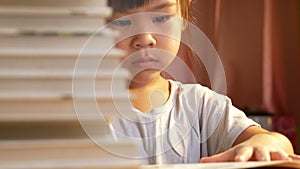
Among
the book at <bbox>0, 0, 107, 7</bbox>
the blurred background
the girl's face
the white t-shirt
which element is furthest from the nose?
the blurred background

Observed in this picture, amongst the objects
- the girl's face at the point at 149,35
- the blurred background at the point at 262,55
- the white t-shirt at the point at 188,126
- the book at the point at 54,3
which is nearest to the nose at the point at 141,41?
the girl's face at the point at 149,35

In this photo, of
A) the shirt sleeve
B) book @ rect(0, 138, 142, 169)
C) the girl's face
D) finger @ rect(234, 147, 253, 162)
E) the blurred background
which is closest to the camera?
book @ rect(0, 138, 142, 169)

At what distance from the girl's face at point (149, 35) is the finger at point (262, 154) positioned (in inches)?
5.1

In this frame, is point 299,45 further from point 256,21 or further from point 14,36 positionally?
A: point 14,36

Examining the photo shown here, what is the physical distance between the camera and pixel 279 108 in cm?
194

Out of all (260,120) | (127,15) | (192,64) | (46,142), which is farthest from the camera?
(260,120)

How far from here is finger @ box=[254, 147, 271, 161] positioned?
37 cm

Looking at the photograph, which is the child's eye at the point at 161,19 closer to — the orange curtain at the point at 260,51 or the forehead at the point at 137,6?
the forehead at the point at 137,6

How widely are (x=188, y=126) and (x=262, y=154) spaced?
30cm

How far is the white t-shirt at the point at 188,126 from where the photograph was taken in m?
0.62

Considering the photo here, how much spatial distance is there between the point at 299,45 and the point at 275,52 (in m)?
0.09

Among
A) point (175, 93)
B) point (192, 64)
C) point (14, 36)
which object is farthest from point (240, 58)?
point (14, 36)

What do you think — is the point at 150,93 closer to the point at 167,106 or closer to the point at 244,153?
the point at 167,106

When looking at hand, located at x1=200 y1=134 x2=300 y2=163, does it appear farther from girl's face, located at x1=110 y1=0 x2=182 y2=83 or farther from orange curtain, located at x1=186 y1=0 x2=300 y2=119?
orange curtain, located at x1=186 y1=0 x2=300 y2=119
